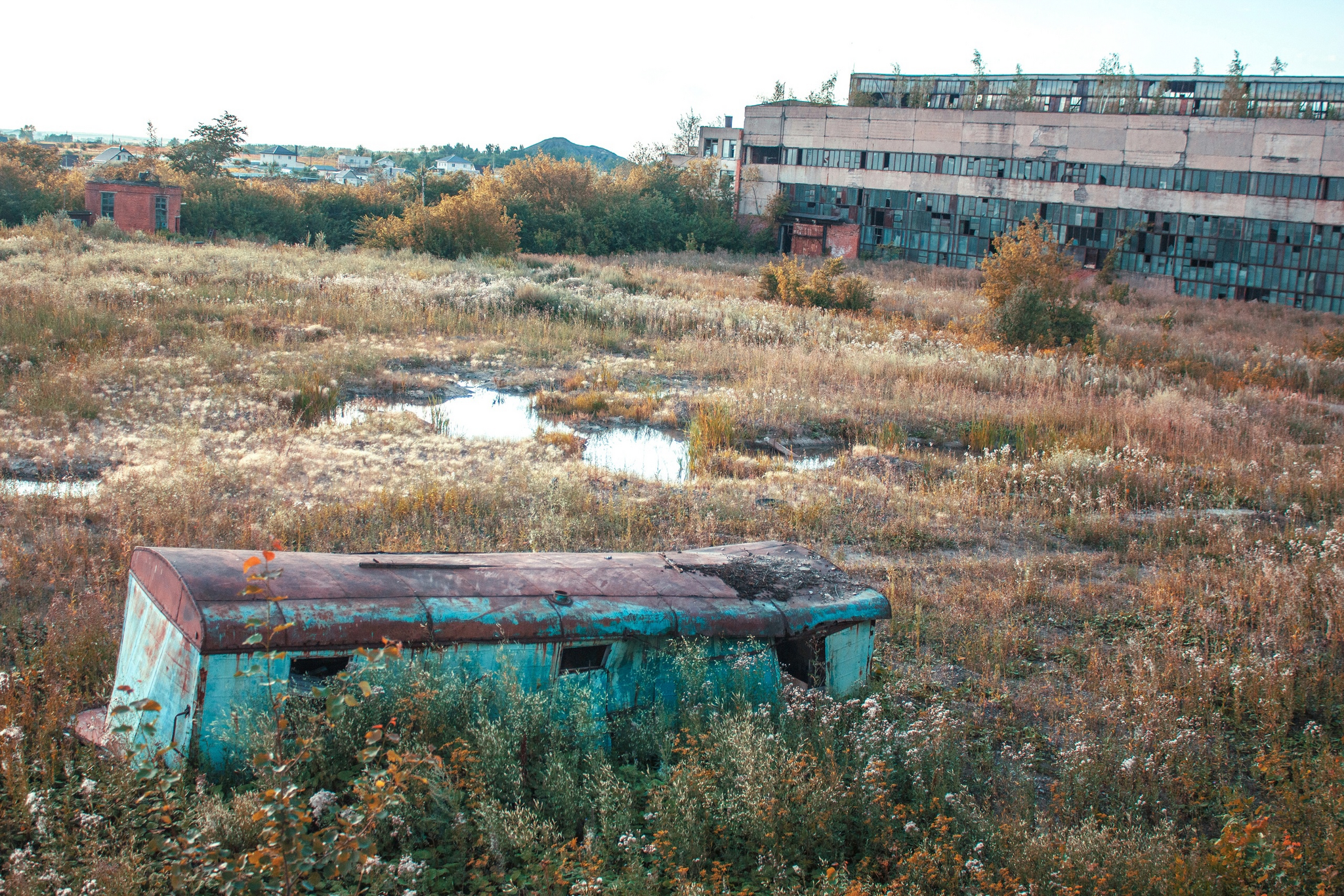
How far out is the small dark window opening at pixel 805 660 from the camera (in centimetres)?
546

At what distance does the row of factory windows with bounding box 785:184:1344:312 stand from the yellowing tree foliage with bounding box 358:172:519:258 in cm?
2148

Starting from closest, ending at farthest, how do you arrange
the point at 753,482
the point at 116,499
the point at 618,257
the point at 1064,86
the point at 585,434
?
the point at 116,499 → the point at 753,482 → the point at 585,434 → the point at 618,257 → the point at 1064,86

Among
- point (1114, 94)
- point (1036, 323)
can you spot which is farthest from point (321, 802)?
point (1114, 94)

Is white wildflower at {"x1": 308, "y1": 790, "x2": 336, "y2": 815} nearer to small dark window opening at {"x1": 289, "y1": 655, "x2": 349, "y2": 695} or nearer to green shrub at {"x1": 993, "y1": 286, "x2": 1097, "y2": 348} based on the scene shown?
small dark window opening at {"x1": 289, "y1": 655, "x2": 349, "y2": 695}

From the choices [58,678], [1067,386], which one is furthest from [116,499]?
[1067,386]

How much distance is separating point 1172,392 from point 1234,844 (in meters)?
13.1

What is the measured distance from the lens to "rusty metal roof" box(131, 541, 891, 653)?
162 inches

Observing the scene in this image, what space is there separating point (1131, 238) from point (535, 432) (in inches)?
1481

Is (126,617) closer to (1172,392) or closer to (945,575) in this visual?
(945,575)

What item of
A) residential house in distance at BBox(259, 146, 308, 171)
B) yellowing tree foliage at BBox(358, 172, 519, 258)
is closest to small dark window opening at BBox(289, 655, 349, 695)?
yellowing tree foliage at BBox(358, 172, 519, 258)

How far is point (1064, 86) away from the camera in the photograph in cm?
5438

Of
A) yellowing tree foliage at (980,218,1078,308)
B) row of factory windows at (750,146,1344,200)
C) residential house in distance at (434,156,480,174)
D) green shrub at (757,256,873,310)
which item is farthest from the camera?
residential house in distance at (434,156,480,174)

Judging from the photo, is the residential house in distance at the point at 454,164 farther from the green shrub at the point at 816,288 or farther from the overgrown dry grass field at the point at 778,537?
the overgrown dry grass field at the point at 778,537

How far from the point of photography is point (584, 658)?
15.7 feet
